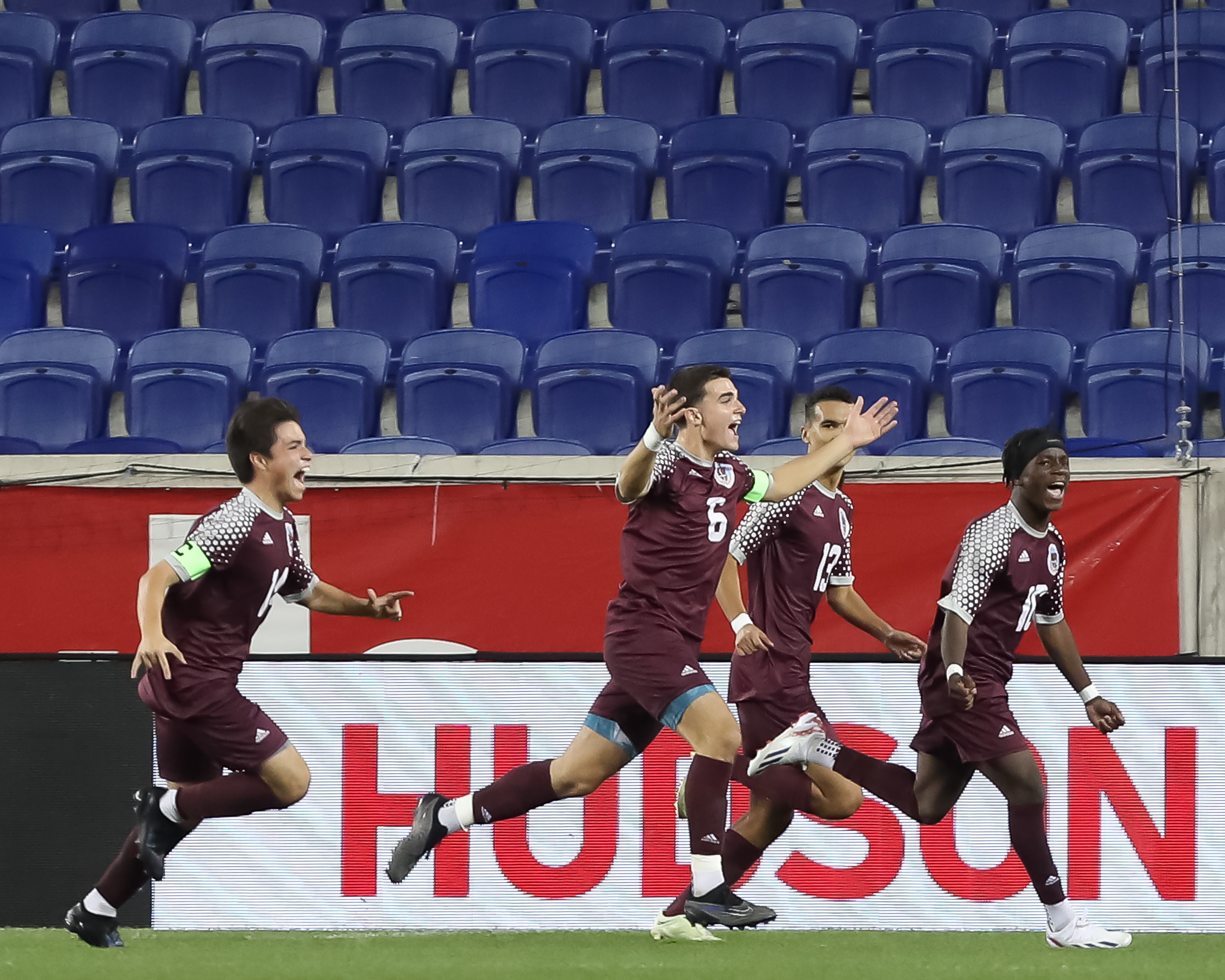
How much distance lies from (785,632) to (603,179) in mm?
6118

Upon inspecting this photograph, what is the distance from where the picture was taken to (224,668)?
5703 mm

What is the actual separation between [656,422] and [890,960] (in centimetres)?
176

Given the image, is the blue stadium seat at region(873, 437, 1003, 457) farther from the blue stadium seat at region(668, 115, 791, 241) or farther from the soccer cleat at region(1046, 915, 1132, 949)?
the soccer cleat at region(1046, 915, 1132, 949)

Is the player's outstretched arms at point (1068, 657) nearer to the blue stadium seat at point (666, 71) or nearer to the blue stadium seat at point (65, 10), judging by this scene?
the blue stadium seat at point (666, 71)

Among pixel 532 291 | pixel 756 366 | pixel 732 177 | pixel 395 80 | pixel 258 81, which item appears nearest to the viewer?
pixel 756 366

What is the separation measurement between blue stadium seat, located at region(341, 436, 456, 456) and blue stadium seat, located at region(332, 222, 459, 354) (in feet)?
5.89

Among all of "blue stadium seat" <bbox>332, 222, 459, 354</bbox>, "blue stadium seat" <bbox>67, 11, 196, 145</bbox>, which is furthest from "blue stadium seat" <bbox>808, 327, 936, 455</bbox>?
"blue stadium seat" <bbox>67, 11, 196, 145</bbox>

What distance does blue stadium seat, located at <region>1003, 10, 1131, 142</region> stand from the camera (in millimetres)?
12055

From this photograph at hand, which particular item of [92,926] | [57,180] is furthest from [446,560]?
[57,180]

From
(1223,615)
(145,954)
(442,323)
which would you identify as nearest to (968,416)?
(1223,615)

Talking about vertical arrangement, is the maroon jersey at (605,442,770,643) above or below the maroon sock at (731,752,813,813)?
above

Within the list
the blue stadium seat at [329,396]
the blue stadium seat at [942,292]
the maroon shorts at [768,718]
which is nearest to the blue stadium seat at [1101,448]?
the blue stadium seat at [942,292]

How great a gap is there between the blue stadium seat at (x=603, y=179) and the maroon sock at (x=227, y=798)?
21.7 ft

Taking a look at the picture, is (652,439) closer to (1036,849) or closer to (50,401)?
(1036,849)
